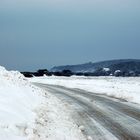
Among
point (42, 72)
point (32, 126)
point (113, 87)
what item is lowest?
point (32, 126)

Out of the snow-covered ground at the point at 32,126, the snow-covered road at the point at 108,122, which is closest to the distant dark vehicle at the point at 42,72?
the snow-covered road at the point at 108,122

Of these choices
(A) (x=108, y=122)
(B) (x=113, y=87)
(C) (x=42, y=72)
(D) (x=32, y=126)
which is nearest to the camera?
(D) (x=32, y=126)

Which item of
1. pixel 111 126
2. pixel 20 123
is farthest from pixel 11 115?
pixel 111 126

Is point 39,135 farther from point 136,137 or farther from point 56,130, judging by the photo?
point 136,137

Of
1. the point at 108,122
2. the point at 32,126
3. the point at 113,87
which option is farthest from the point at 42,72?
the point at 32,126

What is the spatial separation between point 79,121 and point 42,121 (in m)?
2.19

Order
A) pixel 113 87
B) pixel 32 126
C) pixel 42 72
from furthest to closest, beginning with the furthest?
pixel 42 72 → pixel 113 87 → pixel 32 126

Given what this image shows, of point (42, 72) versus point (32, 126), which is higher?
point (42, 72)

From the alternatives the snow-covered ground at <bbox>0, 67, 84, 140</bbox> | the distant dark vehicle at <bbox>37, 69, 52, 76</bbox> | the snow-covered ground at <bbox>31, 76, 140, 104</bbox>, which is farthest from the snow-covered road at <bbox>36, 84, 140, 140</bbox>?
the distant dark vehicle at <bbox>37, 69, 52, 76</bbox>

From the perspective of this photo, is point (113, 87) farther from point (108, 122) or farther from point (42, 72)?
point (42, 72)

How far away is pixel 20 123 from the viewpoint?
503 inches

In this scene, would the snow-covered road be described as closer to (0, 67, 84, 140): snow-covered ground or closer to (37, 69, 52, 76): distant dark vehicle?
(0, 67, 84, 140): snow-covered ground

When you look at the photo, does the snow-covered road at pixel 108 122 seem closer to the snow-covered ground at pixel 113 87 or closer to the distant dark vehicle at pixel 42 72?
the snow-covered ground at pixel 113 87

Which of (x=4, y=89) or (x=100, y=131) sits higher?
(x=4, y=89)
